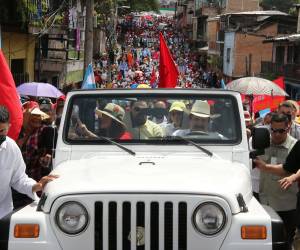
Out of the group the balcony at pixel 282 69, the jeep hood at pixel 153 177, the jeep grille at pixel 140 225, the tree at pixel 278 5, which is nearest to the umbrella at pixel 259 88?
the jeep hood at pixel 153 177

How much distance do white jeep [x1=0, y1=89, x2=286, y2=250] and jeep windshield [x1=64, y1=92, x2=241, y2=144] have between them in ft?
0.05

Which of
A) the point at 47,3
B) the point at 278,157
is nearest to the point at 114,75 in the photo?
the point at 47,3

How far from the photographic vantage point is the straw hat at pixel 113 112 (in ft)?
18.3

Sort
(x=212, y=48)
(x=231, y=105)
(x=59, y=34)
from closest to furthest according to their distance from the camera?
(x=231, y=105)
(x=59, y=34)
(x=212, y=48)

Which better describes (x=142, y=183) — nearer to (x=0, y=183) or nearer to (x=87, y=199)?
(x=87, y=199)

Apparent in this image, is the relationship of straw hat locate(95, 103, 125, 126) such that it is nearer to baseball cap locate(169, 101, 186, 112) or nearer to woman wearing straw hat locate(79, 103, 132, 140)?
woman wearing straw hat locate(79, 103, 132, 140)

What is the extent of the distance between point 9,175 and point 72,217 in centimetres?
110

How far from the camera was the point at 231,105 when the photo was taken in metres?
5.55

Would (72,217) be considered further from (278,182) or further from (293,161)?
(278,182)

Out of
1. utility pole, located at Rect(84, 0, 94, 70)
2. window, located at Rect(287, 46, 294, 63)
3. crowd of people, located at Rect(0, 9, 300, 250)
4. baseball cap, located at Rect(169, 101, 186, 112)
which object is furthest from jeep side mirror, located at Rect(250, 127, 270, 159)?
window, located at Rect(287, 46, 294, 63)

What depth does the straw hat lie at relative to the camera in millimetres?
5582

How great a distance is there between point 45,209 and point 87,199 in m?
0.34

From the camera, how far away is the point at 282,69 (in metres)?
41.5

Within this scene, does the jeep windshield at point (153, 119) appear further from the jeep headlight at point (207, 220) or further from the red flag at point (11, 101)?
the red flag at point (11, 101)
